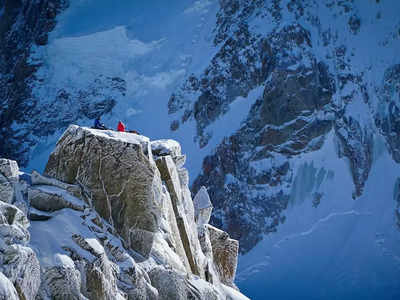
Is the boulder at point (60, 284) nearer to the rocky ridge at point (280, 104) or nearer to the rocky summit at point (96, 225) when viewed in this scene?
the rocky summit at point (96, 225)

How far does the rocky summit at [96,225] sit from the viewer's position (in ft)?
34.0

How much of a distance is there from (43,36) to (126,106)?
14.9 m

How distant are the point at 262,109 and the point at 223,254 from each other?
42000mm

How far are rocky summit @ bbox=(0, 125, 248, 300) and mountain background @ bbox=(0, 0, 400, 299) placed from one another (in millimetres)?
37234

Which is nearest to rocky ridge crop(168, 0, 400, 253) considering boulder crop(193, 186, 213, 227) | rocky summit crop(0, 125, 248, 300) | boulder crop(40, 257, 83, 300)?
boulder crop(193, 186, 213, 227)

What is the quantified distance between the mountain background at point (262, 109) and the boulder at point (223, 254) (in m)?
30.1

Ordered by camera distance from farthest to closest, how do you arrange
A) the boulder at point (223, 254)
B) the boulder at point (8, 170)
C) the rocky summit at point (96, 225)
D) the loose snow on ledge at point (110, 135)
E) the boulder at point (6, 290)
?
the boulder at point (223, 254) → the loose snow on ledge at point (110, 135) → the boulder at point (8, 170) → the rocky summit at point (96, 225) → the boulder at point (6, 290)

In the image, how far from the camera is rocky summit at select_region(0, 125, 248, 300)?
1037 cm

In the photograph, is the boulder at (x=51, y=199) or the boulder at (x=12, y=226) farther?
the boulder at (x=51, y=199)

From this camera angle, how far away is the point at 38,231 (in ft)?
37.1

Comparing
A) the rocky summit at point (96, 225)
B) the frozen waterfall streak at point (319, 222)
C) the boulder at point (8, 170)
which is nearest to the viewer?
the rocky summit at point (96, 225)

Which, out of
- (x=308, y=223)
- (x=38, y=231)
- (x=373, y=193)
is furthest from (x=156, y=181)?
(x=373, y=193)

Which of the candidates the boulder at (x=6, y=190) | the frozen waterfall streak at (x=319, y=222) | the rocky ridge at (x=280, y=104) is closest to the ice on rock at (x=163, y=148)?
the boulder at (x=6, y=190)

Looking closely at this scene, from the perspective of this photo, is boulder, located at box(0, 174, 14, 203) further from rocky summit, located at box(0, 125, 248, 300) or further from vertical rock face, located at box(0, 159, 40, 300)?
vertical rock face, located at box(0, 159, 40, 300)
